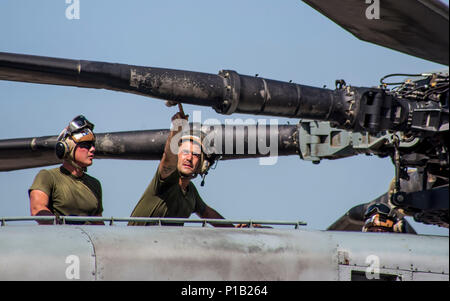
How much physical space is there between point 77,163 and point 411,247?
349cm

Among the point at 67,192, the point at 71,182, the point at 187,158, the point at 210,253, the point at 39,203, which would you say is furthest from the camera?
the point at 187,158

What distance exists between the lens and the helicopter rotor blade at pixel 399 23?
6379 mm

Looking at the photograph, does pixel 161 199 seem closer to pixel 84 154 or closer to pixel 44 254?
pixel 84 154

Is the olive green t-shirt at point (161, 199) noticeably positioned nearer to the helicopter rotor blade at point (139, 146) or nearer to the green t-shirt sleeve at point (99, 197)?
the green t-shirt sleeve at point (99, 197)

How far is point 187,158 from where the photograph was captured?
26.9ft

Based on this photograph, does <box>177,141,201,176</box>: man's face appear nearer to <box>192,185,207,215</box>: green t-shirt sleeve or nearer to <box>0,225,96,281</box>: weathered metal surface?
<box>192,185,207,215</box>: green t-shirt sleeve

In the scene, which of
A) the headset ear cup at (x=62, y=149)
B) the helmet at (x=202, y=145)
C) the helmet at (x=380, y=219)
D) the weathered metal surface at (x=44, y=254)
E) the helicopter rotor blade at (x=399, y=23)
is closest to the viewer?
the weathered metal surface at (x=44, y=254)

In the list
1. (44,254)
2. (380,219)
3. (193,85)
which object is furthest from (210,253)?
(380,219)

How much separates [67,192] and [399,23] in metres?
3.64

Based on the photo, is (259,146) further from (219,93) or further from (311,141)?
(219,93)

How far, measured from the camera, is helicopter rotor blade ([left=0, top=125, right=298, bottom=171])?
894 cm

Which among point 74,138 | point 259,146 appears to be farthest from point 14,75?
point 259,146

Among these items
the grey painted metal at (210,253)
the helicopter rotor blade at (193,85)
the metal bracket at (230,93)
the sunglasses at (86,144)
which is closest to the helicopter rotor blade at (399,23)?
the helicopter rotor blade at (193,85)

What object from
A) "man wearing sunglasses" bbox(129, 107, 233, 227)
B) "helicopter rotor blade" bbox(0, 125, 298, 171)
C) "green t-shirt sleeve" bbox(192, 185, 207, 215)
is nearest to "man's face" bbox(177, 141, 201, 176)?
"man wearing sunglasses" bbox(129, 107, 233, 227)
